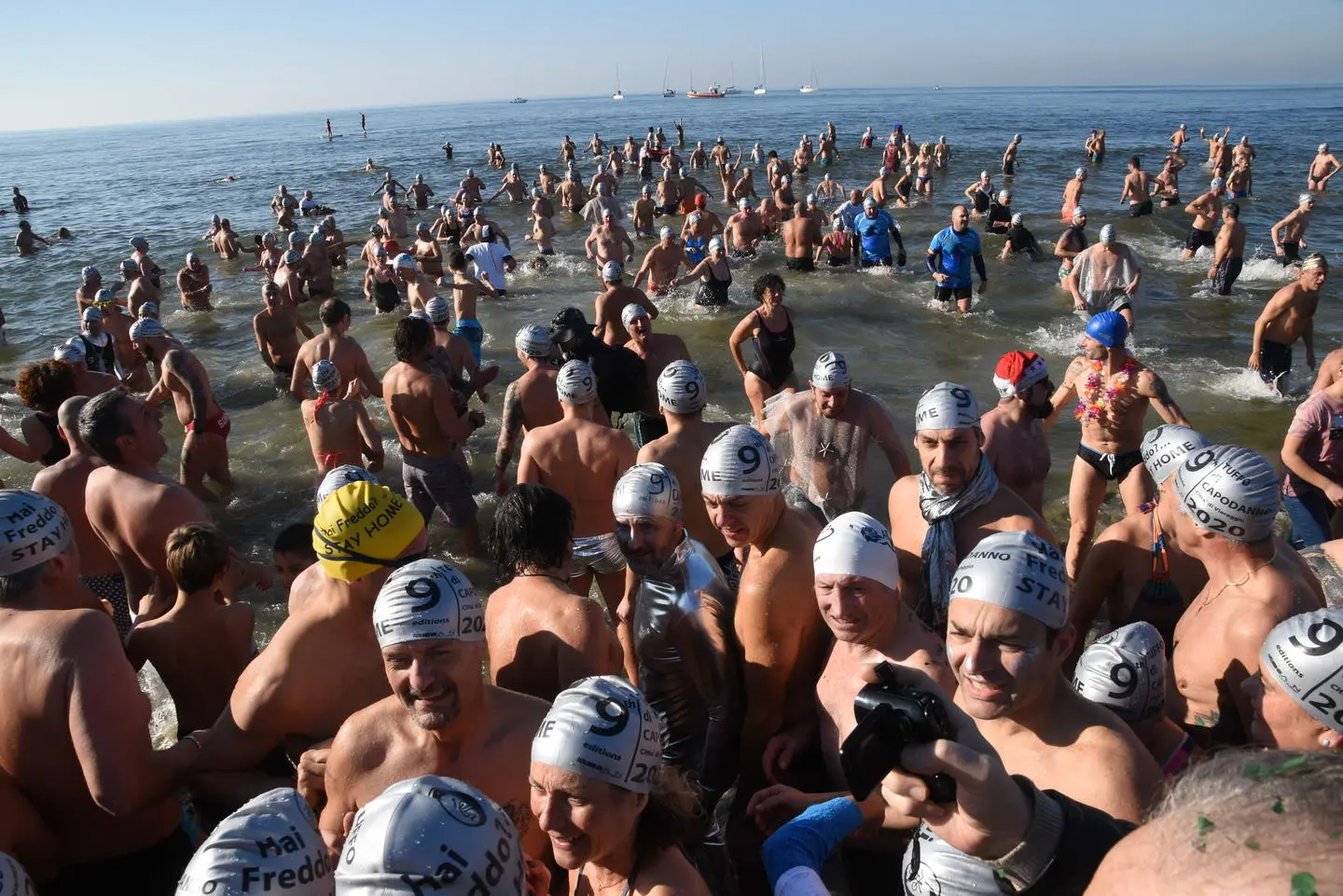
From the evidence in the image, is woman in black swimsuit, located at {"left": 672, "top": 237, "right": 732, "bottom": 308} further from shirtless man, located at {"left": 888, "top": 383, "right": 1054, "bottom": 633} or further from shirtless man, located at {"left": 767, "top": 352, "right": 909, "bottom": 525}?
shirtless man, located at {"left": 888, "top": 383, "right": 1054, "bottom": 633}

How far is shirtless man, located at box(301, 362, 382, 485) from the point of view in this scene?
244 inches

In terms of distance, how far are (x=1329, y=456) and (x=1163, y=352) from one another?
7015 mm

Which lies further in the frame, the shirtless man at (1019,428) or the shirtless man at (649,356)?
the shirtless man at (649,356)

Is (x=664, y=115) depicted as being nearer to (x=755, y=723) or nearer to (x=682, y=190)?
(x=682, y=190)

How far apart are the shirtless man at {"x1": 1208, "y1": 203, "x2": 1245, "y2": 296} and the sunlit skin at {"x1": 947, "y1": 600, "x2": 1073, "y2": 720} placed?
1358cm

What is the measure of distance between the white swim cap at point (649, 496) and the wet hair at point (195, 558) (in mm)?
1692

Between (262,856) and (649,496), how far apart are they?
1817 mm

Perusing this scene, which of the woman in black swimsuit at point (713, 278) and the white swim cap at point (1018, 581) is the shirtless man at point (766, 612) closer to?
the white swim cap at point (1018, 581)

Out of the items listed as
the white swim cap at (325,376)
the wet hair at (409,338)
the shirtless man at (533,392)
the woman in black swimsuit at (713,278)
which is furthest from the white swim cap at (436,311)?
the woman in black swimsuit at (713,278)

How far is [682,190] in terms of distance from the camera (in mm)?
21109

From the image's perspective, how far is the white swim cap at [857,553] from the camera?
252 centimetres

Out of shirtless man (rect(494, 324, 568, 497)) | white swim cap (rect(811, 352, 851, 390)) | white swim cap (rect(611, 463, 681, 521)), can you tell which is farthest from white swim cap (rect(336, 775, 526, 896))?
shirtless man (rect(494, 324, 568, 497))

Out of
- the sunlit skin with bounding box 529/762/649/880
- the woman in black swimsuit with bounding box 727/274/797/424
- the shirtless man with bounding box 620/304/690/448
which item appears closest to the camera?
the sunlit skin with bounding box 529/762/649/880

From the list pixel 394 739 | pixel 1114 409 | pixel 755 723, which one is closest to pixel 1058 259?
pixel 1114 409
